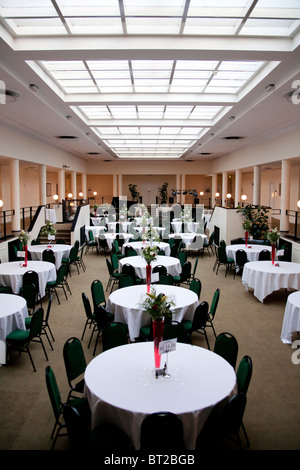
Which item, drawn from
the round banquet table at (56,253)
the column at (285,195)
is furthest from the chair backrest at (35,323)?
the column at (285,195)

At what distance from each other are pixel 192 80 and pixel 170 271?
5225 millimetres

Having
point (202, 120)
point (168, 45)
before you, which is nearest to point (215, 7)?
point (168, 45)

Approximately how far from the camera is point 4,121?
532 inches

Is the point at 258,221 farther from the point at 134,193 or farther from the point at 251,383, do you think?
the point at 134,193

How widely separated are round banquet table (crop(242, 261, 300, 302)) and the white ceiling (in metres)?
4.47

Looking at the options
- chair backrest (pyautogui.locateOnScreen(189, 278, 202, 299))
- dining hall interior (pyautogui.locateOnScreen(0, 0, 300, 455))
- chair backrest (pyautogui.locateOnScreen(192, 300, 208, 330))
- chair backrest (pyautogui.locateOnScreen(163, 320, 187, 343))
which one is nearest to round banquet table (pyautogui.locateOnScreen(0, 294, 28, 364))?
dining hall interior (pyautogui.locateOnScreen(0, 0, 300, 455))

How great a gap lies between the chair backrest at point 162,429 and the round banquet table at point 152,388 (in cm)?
18

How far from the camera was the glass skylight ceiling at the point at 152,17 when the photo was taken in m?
6.16

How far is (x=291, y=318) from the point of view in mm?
6273

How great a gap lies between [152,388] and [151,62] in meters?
7.58

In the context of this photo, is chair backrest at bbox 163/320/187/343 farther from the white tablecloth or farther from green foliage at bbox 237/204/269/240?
the white tablecloth

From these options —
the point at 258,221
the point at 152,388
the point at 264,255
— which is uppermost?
the point at 258,221

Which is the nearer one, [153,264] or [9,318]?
[9,318]

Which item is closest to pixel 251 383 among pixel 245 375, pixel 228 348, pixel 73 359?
pixel 228 348
